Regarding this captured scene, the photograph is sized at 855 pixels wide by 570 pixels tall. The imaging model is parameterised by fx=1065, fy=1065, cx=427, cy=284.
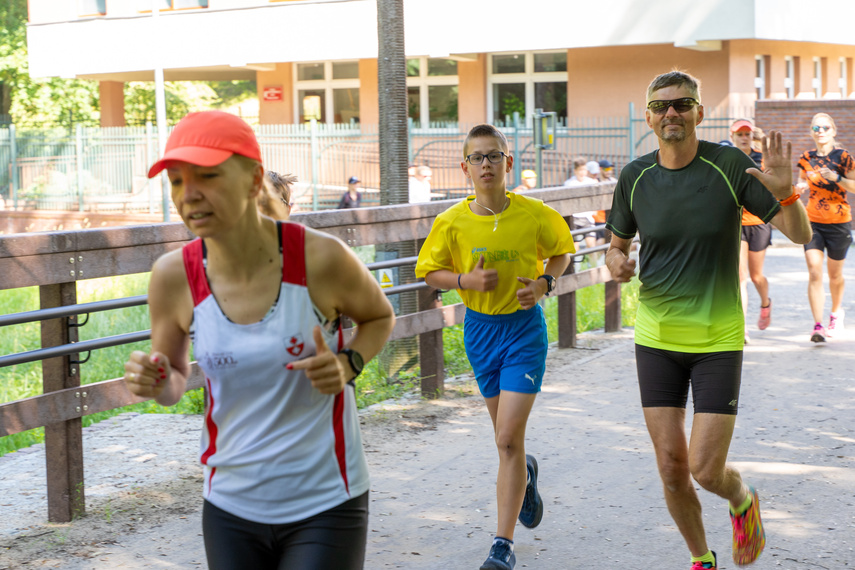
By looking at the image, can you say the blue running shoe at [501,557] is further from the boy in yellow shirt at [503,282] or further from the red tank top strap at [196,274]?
the red tank top strap at [196,274]

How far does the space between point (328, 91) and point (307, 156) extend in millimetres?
5566

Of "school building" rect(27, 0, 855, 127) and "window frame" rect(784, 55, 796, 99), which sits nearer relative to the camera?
"school building" rect(27, 0, 855, 127)

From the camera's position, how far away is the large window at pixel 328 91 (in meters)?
34.0

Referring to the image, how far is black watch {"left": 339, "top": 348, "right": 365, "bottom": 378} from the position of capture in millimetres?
2834

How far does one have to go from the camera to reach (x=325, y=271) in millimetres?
2783

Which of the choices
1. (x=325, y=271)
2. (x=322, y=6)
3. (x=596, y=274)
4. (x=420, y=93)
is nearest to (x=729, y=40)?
(x=420, y=93)

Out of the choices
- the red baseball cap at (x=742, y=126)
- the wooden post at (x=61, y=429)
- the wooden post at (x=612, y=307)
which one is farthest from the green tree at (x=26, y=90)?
the wooden post at (x=61, y=429)

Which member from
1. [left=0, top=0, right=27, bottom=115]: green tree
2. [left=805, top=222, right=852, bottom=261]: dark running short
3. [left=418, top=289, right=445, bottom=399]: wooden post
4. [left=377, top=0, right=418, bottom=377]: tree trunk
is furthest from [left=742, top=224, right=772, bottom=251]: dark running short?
[left=0, top=0, right=27, bottom=115]: green tree

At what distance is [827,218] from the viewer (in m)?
10.6

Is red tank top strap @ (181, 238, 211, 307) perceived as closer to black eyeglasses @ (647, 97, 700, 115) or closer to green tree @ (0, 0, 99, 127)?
black eyeglasses @ (647, 97, 700, 115)

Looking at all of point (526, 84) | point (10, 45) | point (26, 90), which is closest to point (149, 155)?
point (526, 84)

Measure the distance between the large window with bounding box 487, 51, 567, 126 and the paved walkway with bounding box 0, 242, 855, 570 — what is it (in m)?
21.9

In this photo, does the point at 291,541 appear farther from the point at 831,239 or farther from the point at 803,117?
the point at 803,117

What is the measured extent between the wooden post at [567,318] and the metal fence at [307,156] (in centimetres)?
1477
